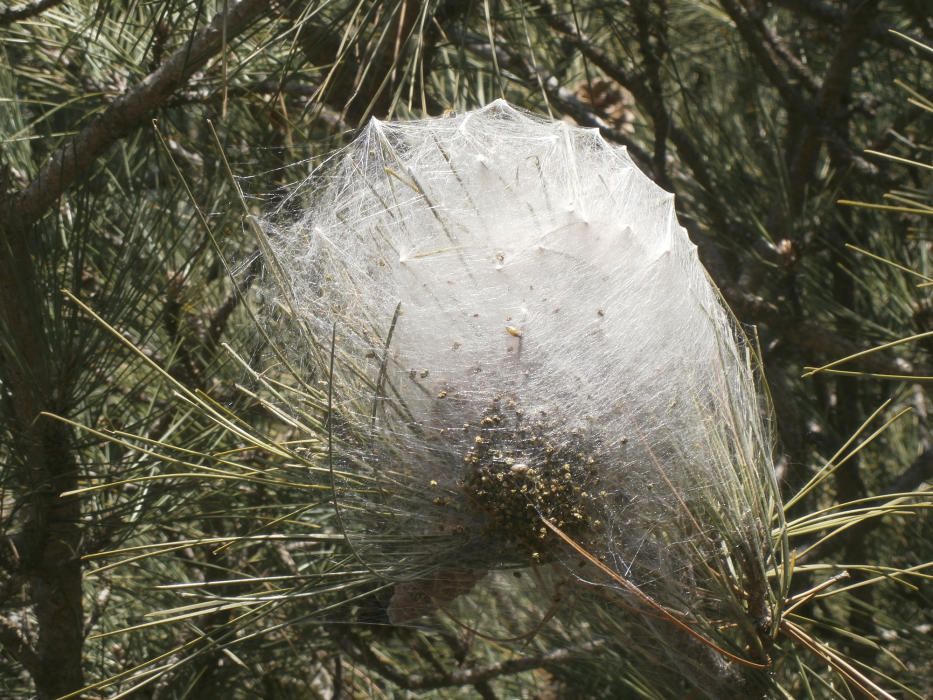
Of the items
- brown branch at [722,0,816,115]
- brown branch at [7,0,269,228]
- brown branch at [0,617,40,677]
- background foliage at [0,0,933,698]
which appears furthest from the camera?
brown branch at [722,0,816,115]

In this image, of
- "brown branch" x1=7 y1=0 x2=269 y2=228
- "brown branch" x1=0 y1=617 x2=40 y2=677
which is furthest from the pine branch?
"brown branch" x1=7 y1=0 x2=269 y2=228

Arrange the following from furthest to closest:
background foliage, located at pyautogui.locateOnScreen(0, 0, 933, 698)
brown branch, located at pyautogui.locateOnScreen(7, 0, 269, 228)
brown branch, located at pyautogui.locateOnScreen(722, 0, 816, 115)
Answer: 1. brown branch, located at pyautogui.locateOnScreen(722, 0, 816, 115)
2. background foliage, located at pyautogui.locateOnScreen(0, 0, 933, 698)
3. brown branch, located at pyautogui.locateOnScreen(7, 0, 269, 228)

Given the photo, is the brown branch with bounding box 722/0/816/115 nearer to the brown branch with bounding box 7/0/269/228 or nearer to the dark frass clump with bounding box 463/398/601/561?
the brown branch with bounding box 7/0/269/228

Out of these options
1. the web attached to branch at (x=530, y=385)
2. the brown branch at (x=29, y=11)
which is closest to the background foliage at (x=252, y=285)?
the brown branch at (x=29, y=11)

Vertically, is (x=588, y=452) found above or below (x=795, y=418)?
above

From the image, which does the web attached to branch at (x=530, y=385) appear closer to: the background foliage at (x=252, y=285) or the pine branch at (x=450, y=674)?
the background foliage at (x=252, y=285)

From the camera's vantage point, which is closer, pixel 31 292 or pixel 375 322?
pixel 375 322

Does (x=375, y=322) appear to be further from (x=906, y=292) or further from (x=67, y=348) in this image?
(x=906, y=292)

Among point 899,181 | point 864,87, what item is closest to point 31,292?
point 899,181
